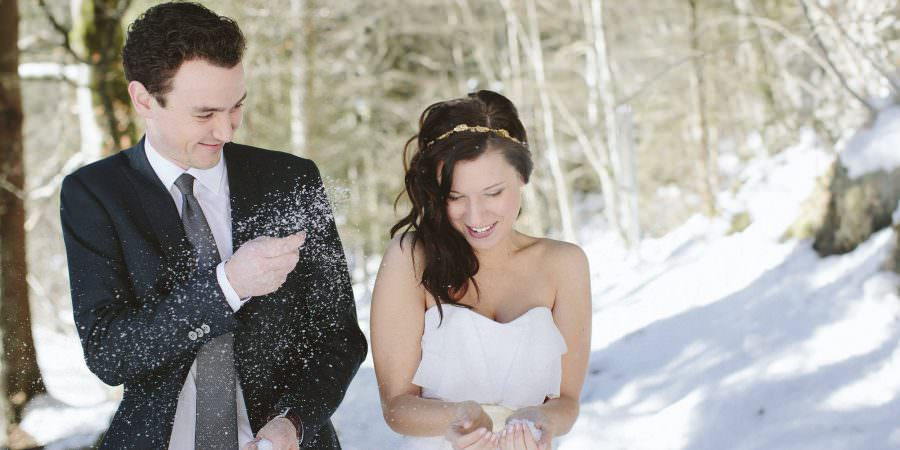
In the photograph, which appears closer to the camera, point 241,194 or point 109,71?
point 241,194

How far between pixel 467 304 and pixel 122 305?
105cm

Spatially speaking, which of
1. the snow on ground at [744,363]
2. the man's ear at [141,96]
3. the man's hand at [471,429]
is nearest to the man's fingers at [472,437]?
the man's hand at [471,429]

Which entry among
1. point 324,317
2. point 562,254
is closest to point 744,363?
point 562,254

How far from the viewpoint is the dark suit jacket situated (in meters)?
1.82

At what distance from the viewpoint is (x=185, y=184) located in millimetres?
2016

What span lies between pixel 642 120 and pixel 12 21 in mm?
15265

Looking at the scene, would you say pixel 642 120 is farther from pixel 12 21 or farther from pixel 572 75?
pixel 12 21

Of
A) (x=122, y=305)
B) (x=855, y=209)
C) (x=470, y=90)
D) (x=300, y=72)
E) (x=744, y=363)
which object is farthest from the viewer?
(x=470, y=90)

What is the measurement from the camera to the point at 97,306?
72.9 inches

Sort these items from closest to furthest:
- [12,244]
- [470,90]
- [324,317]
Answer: [324,317] → [12,244] → [470,90]

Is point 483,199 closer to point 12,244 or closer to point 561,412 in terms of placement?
point 561,412

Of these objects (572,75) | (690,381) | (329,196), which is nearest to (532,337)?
(329,196)

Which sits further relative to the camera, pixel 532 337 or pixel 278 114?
pixel 278 114

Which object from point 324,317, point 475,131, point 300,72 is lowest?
point 324,317
